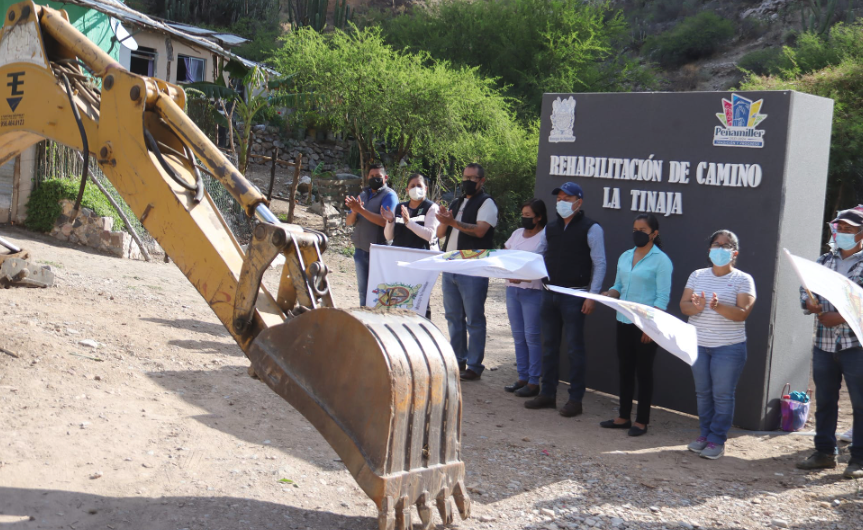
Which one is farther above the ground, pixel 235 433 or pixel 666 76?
pixel 666 76

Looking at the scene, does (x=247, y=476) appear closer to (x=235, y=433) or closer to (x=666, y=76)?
(x=235, y=433)

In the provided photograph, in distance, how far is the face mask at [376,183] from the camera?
25.8 feet

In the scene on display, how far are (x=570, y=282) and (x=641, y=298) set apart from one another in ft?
2.19

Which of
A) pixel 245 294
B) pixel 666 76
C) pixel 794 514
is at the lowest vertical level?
pixel 794 514

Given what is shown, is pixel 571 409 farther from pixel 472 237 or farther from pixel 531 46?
pixel 531 46

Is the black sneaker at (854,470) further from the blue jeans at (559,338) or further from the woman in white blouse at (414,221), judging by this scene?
the woman in white blouse at (414,221)

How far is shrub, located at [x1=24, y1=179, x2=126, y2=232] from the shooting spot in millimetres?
12547

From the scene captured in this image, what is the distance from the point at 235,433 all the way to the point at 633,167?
442 centimetres

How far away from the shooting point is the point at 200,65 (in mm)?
25766

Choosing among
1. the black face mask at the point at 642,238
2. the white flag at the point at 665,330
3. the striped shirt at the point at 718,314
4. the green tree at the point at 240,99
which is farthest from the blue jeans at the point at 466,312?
the green tree at the point at 240,99

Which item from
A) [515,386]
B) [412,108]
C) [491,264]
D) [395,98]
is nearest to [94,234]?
[515,386]

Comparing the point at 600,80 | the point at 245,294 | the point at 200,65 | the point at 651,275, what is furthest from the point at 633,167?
the point at 600,80

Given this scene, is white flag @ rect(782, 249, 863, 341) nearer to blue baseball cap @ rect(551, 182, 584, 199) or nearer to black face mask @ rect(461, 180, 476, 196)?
blue baseball cap @ rect(551, 182, 584, 199)

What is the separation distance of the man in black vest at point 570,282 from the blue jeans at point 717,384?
3.56 ft
